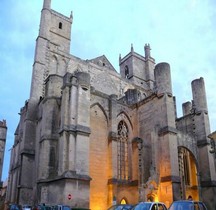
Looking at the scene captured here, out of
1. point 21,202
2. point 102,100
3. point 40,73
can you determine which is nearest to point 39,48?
point 40,73

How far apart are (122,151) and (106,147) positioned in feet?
6.69

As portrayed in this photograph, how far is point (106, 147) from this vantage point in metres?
20.2

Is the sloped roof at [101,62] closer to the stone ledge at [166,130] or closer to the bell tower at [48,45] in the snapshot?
the bell tower at [48,45]

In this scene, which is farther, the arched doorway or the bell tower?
the bell tower

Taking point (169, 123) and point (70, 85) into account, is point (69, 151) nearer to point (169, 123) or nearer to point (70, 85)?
point (70, 85)

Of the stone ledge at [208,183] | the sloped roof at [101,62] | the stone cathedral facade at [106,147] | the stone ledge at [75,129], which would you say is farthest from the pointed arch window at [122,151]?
the sloped roof at [101,62]

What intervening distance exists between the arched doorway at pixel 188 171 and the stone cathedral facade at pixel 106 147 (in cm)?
8

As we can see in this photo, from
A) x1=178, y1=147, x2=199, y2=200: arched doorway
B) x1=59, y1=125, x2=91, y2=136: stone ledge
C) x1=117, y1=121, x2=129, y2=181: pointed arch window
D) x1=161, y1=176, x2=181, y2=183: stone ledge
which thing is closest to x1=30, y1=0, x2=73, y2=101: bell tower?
x1=117, y1=121, x2=129, y2=181: pointed arch window

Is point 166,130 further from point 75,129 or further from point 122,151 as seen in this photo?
point 75,129

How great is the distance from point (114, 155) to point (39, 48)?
15113 millimetres

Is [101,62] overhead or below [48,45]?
overhead

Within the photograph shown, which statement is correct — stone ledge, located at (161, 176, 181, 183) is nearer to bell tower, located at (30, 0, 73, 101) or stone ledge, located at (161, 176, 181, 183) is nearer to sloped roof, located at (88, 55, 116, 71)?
bell tower, located at (30, 0, 73, 101)

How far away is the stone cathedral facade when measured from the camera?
17.3 meters

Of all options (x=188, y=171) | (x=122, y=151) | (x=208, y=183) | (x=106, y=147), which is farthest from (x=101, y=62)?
(x=208, y=183)
